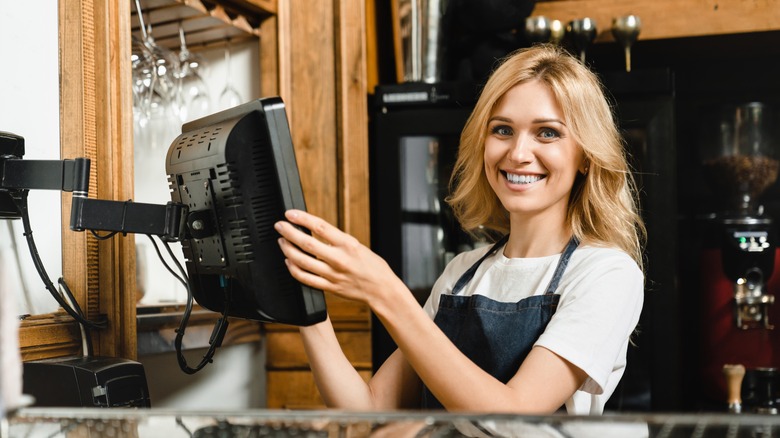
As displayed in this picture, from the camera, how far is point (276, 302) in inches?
35.3

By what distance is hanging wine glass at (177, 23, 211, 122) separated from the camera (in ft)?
5.59

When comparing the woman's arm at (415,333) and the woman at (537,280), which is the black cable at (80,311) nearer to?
the woman at (537,280)

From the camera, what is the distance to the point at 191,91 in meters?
1.78

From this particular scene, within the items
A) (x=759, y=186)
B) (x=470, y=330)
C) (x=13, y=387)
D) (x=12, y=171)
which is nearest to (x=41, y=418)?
(x=13, y=387)

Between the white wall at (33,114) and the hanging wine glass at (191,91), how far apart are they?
18.0 inches

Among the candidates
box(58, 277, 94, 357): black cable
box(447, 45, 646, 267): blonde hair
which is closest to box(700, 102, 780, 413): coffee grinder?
box(447, 45, 646, 267): blonde hair

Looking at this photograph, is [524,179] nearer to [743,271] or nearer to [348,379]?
[348,379]

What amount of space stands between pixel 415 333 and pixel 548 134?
1.59ft

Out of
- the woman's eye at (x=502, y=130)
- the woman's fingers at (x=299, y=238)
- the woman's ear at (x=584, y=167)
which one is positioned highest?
the woman's eye at (x=502, y=130)

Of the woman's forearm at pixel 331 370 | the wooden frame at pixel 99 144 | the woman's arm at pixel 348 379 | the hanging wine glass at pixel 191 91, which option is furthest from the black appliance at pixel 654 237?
the wooden frame at pixel 99 144

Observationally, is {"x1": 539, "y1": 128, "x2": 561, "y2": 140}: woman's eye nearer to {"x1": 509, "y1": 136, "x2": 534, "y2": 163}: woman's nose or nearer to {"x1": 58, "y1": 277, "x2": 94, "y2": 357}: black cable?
{"x1": 509, "y1": 136, "x2": 534, "y2": 163}: woman's nose

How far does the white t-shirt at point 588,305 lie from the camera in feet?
3.62

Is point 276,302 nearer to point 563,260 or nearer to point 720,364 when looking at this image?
point 563,260

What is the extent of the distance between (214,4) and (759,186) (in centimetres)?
136
